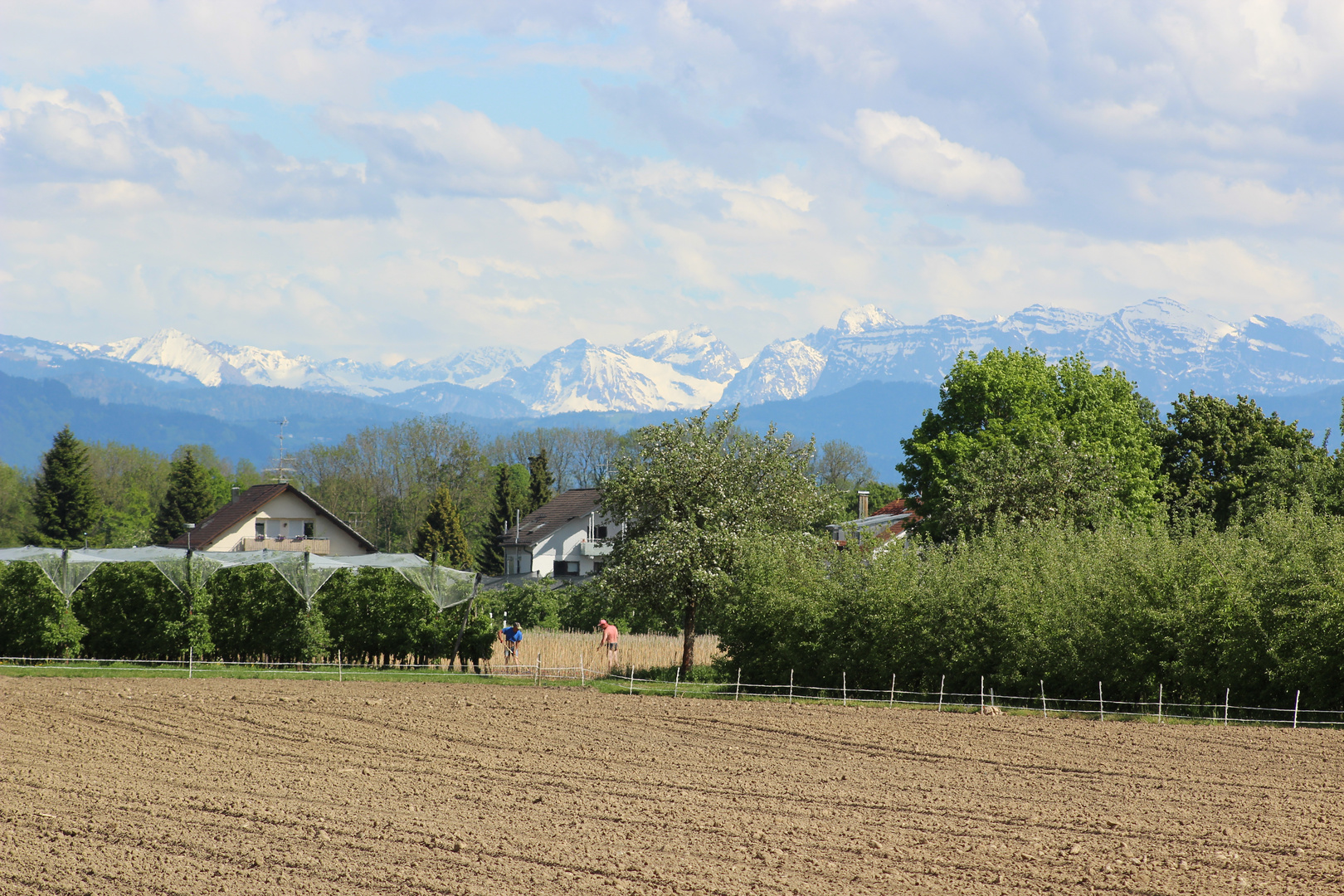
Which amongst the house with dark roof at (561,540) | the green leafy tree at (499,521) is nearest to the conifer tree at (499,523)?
the green leafy tree at (499,521)

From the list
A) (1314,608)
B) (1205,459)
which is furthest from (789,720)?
(1205,459)

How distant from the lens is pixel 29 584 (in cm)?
3209

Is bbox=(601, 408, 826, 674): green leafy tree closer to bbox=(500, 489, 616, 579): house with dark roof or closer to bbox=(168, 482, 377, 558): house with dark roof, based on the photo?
bbox=(168, 482, 377, 558): house with dark roof

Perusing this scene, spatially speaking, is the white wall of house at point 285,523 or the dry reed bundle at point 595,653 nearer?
the dry reed bundle at point 595,653

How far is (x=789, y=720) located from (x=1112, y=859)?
11023 mm

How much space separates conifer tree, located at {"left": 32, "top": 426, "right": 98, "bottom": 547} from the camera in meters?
75.6

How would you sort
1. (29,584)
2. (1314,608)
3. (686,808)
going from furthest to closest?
(29,584) < (1314,608) < (686,808)

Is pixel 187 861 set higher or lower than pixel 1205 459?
lower

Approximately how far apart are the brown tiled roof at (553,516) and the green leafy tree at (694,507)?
1835 inches

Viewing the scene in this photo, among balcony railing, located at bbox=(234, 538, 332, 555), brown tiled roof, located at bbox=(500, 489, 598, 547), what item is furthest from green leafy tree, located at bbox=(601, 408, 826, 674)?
brown tiled roof, located at bbox=(500, 489, 598, 547)

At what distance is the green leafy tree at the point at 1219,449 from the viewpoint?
4784 centimetres

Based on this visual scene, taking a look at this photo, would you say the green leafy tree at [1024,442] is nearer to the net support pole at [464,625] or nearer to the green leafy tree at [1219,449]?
the green leafy tree at [1219,449]

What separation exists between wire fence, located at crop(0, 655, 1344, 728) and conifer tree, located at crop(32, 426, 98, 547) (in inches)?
1925

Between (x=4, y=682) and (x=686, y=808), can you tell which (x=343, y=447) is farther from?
(x=686, y=808)
